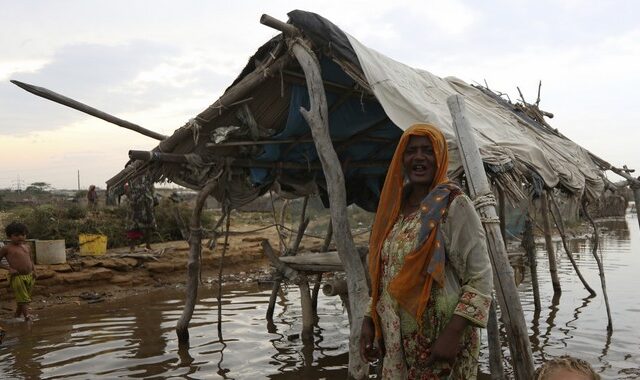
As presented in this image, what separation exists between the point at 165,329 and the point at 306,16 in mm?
5283

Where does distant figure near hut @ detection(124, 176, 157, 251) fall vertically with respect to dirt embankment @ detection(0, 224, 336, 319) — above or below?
above

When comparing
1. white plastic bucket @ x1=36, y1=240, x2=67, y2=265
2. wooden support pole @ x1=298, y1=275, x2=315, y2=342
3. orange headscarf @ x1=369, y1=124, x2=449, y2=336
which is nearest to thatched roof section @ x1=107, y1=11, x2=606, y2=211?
orange headscarf @ x1=369, y1=124, x2=449, y2=336

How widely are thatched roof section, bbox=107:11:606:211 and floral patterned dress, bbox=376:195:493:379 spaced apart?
1478 mm

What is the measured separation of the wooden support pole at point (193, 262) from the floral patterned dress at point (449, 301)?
4.30 m

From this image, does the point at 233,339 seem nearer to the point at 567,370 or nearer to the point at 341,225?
the point at 341,225

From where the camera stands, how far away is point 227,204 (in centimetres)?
732

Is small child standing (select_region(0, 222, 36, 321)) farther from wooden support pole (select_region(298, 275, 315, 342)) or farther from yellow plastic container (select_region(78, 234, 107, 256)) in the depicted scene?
wooden support pole (select_region(298, 275, 315, 342))

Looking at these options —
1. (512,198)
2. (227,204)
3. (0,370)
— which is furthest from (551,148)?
(0,370)

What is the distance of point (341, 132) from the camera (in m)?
6.80

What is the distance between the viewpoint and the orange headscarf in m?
2.53

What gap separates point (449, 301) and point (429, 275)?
15cm

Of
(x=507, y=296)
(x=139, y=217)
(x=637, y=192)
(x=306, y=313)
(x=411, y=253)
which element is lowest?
(x=306, y=313)

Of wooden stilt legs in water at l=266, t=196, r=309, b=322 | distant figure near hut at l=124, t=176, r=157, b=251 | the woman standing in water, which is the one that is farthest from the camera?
distant figure near hut at l=124, t=176, r=157, b=251

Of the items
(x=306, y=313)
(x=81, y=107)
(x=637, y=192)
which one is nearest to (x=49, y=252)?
(x=306, y=313)
